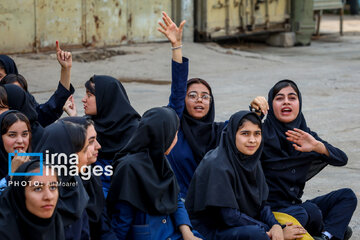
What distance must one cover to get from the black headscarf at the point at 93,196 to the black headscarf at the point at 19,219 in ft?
1.92

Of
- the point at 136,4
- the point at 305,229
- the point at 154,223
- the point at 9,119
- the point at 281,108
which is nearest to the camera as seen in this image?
the point at 154,223

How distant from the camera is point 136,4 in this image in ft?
41.1

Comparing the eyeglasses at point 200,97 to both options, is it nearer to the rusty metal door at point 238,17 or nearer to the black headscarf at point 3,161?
the black headscarf at point 3,161

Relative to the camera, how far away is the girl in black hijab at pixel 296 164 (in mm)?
4551

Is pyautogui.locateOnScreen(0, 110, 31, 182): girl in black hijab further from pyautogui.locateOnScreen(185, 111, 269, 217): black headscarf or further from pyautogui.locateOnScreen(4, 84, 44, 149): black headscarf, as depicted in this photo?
pyautogui.locateOnScreen(185, 111, 269, 217): black headscarf

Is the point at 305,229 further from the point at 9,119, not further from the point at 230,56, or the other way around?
the point at 230,56

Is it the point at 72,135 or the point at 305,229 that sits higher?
the point at 72,135

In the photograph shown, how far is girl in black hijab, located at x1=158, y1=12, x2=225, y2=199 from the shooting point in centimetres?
473

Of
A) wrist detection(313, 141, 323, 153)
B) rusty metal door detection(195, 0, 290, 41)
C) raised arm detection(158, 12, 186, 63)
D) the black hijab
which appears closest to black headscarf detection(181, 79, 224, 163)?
raised arm detection(158, 12, 186, 63)

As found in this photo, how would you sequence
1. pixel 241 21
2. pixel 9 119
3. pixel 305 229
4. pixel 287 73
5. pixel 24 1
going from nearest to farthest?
pixel 9 119 → pixel 305 229 → pixel 24 1 → pixel 287 73 → pixel 241 21

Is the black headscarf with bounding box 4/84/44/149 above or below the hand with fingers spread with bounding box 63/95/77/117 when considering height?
above

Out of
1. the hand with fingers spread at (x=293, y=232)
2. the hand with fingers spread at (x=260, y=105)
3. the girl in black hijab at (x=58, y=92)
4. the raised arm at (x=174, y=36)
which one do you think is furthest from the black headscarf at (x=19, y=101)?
the hand with fingers spread at (x=293, y=232)

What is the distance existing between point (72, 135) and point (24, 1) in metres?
7.73

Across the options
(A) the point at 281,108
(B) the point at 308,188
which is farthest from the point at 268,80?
(A) the point at 281,108
